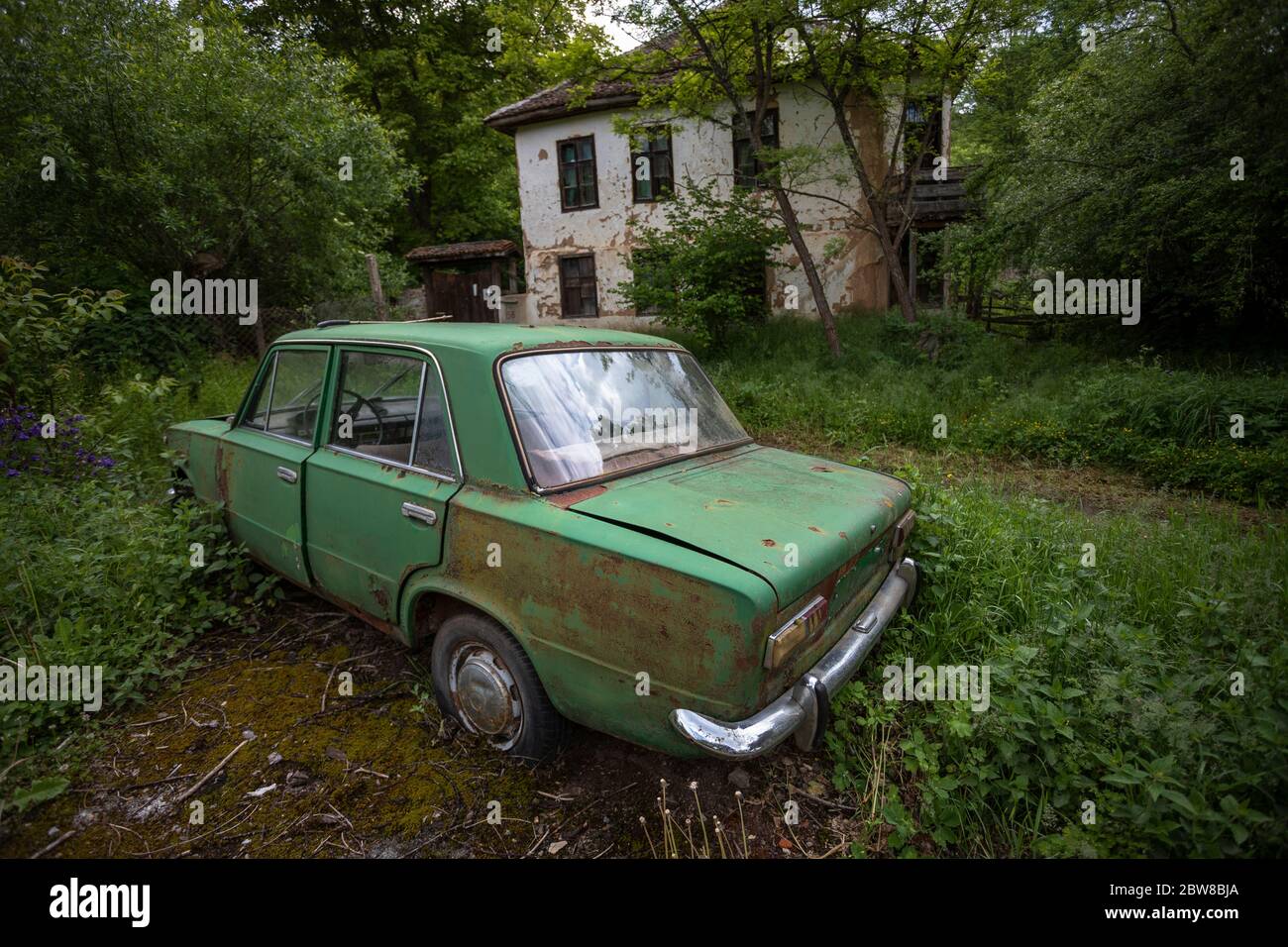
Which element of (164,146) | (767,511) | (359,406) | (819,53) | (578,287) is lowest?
(767,511)

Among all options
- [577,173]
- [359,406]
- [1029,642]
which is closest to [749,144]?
[577,173]

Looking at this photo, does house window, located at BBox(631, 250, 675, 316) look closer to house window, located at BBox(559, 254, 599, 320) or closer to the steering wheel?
house window, located at BBox(559, 254, 599, 320)

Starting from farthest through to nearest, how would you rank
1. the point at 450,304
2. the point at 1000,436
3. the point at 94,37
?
1. the point at 450,304
2. the point at 94,37
3. the point at 1000,436

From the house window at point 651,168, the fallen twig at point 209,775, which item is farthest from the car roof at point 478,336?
the house window at point 651,168

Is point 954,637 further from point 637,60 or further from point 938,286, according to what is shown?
point 938,286

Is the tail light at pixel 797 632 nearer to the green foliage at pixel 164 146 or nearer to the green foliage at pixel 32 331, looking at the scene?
the green foliage at pixel 32 331

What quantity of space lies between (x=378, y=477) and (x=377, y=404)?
47 centimetres

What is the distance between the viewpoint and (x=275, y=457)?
337 centimetres

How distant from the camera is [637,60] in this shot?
1043 centimetres

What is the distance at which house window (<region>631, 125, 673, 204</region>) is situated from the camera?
16016mm

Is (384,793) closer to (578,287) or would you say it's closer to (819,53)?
(819,53)

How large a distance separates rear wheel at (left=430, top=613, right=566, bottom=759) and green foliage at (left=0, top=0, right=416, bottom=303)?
962cm
